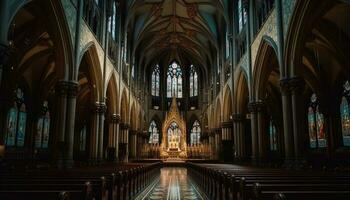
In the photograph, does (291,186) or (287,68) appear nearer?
(291,186)

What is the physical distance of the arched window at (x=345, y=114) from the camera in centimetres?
2447

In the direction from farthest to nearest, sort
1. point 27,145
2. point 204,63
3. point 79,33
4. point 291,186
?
point 204,63 < point 27,145 < point 79,33 < point 291,186

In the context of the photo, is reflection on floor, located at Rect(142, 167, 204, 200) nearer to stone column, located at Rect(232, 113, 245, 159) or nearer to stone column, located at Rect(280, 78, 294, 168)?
stone column, located at Rect(280, 78, 294, 168)

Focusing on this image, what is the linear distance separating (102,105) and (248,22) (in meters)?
12.7

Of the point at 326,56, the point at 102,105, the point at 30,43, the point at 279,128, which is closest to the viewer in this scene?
the point at 30,43

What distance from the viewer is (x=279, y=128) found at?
1384 inches

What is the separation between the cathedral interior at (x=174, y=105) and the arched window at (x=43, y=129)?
109 mm

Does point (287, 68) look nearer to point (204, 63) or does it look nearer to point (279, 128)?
point (279, 128)

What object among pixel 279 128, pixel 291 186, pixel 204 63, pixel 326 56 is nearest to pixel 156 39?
pixel 204 63

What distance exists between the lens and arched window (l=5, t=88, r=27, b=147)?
2619 centimetres

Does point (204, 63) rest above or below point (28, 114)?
above

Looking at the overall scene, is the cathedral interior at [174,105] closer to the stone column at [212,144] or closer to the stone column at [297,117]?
A: the stone column at [297,117]

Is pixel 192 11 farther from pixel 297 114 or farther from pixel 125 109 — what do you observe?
pixel 297 114

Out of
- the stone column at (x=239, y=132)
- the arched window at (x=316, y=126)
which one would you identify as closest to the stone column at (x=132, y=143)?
the stone column at (x=239, y=132)
